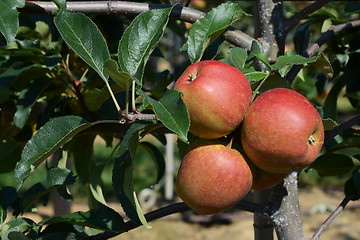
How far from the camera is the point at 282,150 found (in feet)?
2.24

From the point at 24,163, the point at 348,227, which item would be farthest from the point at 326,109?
the point at 348,227

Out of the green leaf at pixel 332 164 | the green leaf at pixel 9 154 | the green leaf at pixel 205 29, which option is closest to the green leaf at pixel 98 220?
the green leaf at pixel 205 29

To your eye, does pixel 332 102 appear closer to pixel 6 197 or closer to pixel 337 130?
pixel 337 130

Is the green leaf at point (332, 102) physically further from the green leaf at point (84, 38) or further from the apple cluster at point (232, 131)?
the green leaf at point (84, 38)

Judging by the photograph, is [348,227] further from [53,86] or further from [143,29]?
[143,29]

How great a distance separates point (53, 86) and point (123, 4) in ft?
1.48

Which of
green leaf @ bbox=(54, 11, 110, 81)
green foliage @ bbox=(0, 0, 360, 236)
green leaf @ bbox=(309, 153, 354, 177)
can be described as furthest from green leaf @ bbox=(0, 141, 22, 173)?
green leaf @ bbox=(309, 153, 354, 177)

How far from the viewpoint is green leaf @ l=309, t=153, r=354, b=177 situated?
1.21 metres

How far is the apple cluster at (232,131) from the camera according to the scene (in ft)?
2.24

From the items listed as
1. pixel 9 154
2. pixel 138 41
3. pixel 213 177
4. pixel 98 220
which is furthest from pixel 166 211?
pixel 9 154

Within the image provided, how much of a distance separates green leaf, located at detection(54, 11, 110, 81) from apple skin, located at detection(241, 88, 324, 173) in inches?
10.2

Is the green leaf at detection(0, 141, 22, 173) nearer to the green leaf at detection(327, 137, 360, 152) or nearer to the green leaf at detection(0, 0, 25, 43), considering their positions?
the green leaf at detection(0, 0, 25, 43)

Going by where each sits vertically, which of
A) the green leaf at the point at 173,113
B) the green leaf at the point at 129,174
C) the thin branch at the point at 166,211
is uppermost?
the green leaf at the point at 173,113

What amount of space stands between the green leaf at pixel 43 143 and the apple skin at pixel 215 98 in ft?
0.51
